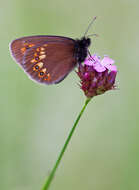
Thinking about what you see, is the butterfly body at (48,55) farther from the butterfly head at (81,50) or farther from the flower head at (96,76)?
the flower head at (96,76)

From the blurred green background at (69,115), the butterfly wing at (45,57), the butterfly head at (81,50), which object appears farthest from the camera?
the blurred green background at (69,115)

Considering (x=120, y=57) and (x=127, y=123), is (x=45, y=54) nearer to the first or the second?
(x=127, y=123)

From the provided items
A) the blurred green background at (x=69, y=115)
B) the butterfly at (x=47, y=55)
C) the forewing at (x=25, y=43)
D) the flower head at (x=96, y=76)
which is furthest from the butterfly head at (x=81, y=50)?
the blurred green background at (x=69, y=115)

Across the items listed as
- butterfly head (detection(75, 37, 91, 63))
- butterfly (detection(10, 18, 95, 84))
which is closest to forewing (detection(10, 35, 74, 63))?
butterfly (detection(10, 18, 95, 84))

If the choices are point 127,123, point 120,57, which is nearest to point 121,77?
point 120,57

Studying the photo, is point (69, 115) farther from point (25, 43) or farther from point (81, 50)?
point (25, 43)

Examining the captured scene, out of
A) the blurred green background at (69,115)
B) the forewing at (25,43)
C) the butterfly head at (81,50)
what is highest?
the forewing at (25,43)

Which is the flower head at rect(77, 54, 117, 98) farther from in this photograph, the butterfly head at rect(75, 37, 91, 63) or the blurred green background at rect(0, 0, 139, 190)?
the blurred green background at rect(0, 0, 139, 190)

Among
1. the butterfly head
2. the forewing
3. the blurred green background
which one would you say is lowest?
the blurred green background
